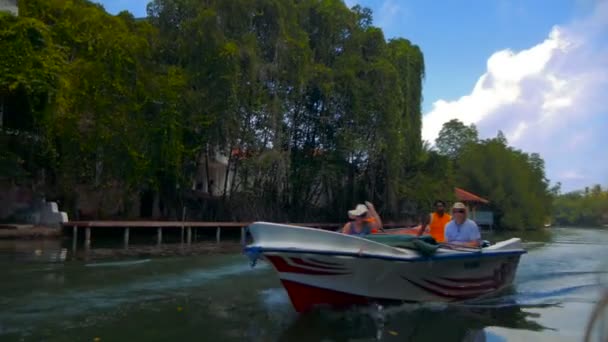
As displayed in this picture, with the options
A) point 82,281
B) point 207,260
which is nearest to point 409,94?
point 207,260

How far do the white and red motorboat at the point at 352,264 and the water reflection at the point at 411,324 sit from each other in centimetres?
20

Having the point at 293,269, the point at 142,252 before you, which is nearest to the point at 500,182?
the point at 142,252

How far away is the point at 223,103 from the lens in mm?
23109

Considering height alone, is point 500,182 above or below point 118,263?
above

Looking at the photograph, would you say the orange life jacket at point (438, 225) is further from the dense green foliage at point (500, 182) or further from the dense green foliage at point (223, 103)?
the dense green foliage at point (500, 182)

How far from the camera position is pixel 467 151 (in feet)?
169

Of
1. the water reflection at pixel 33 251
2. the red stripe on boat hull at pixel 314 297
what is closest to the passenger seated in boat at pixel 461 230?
the red stripe on boat hull at pixel 314 297

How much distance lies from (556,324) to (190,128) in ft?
58.7

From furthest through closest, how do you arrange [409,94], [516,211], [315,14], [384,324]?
[516,211] < [409,94] < [315,14] < [384,324]

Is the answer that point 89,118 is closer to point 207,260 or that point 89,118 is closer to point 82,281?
point 207,260

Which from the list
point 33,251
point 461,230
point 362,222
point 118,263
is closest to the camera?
point 362,222

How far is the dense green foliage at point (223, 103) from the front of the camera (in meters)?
20.5

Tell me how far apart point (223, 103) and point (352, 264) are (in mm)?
16485

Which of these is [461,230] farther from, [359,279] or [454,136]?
[454,136]
